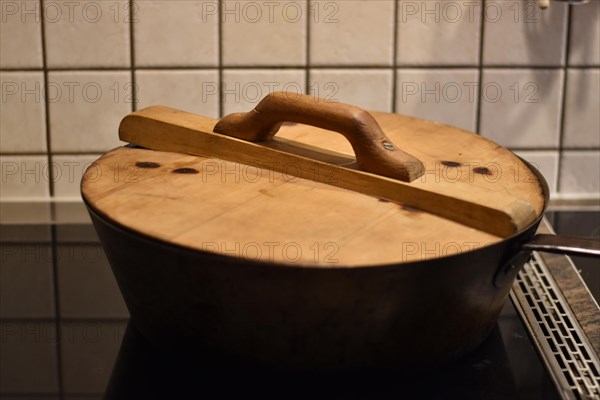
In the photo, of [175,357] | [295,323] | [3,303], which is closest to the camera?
[295,323]

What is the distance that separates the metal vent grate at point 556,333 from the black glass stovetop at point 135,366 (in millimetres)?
11

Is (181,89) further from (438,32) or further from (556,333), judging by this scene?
(556,333)

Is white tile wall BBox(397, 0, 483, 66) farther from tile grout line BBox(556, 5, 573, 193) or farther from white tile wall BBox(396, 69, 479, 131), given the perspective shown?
tile grout line BBox(556, 5, 573, 193)

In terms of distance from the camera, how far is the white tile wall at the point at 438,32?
3.80 feet

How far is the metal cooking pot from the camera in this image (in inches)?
25.9

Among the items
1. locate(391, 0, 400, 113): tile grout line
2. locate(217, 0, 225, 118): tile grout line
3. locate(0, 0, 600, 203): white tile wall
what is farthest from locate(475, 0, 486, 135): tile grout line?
locate(217, 0, 225, 118): tile grout line

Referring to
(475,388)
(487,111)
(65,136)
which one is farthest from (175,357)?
(487,111)

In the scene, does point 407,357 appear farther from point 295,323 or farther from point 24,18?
point 24,18

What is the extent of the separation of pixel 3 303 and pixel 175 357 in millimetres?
240

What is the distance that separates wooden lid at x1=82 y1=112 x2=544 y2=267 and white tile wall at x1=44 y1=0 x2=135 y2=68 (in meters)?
0.28

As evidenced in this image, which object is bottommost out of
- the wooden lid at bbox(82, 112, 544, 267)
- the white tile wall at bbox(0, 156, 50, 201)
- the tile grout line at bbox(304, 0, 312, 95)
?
the white tile wall at bbox(0, 156, 50, 201)

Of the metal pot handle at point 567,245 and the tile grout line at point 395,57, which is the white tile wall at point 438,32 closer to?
the tile grout line at point 395,57

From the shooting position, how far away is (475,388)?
76 cm

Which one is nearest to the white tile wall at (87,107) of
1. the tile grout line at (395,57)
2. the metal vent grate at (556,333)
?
the tile grout line at (395,57)
